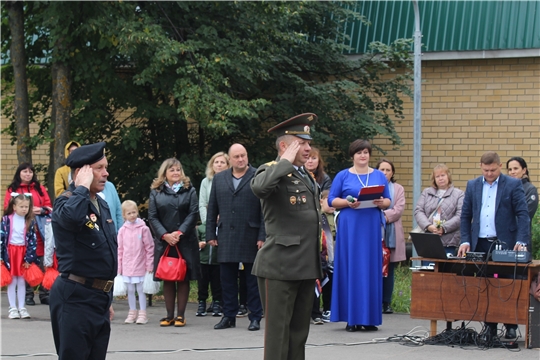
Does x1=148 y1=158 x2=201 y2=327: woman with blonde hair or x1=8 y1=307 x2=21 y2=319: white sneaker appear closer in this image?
x1=148 y1=158 x2=201 y2=327: woman with blonde hair

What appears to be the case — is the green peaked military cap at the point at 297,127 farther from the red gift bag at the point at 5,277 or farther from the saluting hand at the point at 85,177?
the red gift bag at the point at 5,277

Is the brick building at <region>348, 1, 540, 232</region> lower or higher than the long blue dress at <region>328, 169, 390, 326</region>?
higher

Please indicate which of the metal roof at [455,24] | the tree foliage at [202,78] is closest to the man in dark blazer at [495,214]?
the tree foliage at [202,78]

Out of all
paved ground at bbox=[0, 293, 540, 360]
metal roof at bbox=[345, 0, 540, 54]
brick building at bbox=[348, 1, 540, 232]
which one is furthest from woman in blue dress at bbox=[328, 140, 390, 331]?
metal roof at bbox=[345, 0, 540, 54]

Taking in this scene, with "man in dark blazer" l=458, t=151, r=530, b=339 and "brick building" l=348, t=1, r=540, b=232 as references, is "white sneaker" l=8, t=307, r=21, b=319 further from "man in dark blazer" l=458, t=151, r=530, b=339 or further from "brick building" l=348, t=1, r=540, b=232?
"brick building" l=348, t=1, r=540, b=232

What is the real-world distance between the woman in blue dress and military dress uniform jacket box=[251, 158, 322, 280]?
2.96 m

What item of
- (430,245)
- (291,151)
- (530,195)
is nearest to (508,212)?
(430,245)

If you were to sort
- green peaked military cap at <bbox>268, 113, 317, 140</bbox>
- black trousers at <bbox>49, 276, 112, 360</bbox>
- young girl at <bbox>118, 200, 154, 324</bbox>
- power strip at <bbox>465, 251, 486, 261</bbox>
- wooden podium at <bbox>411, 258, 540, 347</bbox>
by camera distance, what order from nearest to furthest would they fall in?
1. black trousers at <bbox>49, 276, 112, 360</bbox>
2. green peaked military cap at <bbox>268, 113, 317, 140</bbox>
3. wooden podium at <bbox>411, 258, 540, 347</bbox>
4. power strip at <bbox>465, 251, 486, 261</bbox>
5. young girl at <bbox>118, 200, 154, 324</bbox>

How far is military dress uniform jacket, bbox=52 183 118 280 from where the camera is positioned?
217 inches

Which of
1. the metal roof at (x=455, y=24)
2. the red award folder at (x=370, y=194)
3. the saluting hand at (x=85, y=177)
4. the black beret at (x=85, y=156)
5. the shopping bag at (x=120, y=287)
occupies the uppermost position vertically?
the metal roof at (x=455, y=24)

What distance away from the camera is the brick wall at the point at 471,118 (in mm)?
16078

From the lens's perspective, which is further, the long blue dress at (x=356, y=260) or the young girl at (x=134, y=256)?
the young girl at (x=134, y=256)

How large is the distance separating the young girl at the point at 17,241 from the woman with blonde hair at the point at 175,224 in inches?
81.2

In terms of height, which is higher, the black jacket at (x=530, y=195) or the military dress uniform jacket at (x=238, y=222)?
the black jacket at (x=530, y=195)
